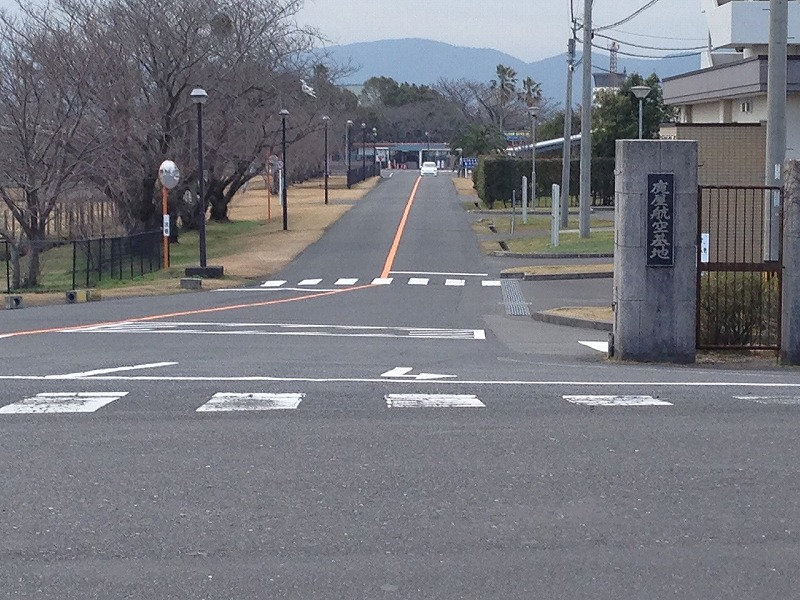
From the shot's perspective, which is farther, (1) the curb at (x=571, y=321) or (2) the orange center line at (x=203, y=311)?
(1) the curb at (x=571, y=321)

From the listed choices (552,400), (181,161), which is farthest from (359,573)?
(181,161)

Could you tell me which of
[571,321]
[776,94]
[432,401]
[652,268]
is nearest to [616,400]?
[432,401]

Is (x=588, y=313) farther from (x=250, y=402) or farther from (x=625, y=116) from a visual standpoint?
(x=625, y=116)

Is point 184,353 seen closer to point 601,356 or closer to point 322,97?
point 601,356

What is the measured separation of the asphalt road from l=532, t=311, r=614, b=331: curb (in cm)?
616

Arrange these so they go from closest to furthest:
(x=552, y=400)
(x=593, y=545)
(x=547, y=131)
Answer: (x=593, y=545) < (x=552, y=400) < (x=547, y=131)

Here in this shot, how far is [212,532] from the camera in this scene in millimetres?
6258

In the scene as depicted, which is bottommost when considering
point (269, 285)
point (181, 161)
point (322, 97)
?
point (269, 285)

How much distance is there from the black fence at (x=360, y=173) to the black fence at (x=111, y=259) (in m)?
59.4

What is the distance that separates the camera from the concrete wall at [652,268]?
14453 millimetres

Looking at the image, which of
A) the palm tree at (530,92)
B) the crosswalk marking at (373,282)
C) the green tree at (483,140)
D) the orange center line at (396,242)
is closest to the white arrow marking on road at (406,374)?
the crosswalk marking at (373,282)

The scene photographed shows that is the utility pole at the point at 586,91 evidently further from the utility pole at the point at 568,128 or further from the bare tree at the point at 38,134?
the bare tree at the point at 38,134

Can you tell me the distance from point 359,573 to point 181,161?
3844 cm

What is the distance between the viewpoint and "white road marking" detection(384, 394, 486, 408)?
1012 cm
